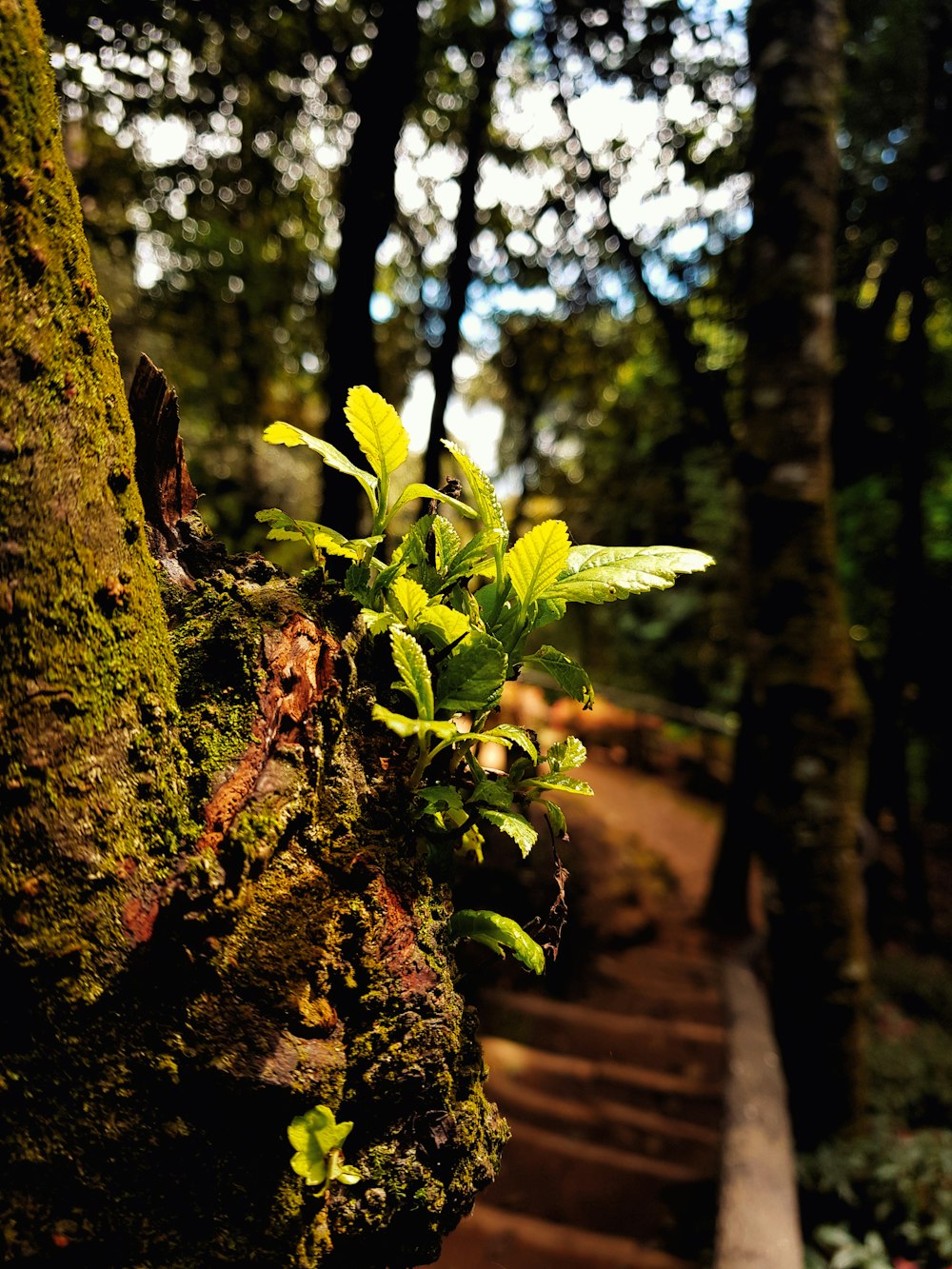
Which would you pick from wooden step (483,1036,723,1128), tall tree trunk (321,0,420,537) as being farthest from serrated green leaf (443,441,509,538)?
wooden step (483,1036,723,1128)

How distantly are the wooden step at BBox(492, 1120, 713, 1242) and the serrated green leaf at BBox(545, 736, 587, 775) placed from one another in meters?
2.96

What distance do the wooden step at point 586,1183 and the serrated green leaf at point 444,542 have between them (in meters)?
3.23

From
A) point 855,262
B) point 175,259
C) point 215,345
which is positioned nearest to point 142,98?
point 175,259

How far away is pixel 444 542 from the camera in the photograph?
1.20m

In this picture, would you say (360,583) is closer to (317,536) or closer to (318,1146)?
(317,536)

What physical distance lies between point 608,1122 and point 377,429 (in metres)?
4.18

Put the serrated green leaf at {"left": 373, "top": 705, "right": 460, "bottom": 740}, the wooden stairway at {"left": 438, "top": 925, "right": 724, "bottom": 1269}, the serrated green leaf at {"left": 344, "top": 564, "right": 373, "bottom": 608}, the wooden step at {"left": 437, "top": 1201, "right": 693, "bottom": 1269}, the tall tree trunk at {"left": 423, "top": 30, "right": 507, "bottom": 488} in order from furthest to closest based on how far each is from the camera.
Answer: the tall tree trunk at {"left": 423, "top": 30, "right": 507, "bottom": 488} < the wooden stairway at {"left": 438, "top": 925, "right": 724, "bottom": 1269} < the wooden step at {"left": 437, "top": 1201, "right": 693, "bottom": 1269} < the serrated green leaf at {"left": 344, "top": 564, "right": 373, "bottom": 608} < the serrated green leaf at {"left": 373, "top": 705, "right": 460, "bottom": 740}

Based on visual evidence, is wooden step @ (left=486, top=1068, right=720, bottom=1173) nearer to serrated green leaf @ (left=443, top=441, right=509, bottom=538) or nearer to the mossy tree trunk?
the mossy tree trunk

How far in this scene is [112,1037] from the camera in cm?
75

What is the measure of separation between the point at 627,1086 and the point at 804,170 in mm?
5362

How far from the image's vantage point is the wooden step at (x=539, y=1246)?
2.74 metres

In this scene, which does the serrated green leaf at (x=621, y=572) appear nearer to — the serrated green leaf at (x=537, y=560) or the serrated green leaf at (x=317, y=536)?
the serrated green leaf at (x=537, y=560)

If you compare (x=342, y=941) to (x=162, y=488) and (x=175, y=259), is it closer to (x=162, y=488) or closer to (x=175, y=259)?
(x=162, y=488)

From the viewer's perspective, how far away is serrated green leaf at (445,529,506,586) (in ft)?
3.74
